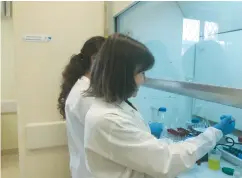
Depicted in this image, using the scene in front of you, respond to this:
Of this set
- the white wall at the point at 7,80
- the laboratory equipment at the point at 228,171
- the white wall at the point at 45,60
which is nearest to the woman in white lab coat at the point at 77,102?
the white wall at the point at 45,60

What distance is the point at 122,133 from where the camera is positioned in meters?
0.75

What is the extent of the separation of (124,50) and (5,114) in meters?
3.02

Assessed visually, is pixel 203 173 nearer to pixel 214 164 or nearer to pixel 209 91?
pixel 214 164

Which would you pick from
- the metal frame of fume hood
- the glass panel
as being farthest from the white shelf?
the glass panel

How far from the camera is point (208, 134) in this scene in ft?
2.85

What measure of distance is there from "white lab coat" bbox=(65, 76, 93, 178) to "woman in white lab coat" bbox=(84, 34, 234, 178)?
1.33 ft

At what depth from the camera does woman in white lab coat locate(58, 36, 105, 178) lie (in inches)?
48.8

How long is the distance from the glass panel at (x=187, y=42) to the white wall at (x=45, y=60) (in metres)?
0.33

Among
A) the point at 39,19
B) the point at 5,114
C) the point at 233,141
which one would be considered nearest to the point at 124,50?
the point at 233,141

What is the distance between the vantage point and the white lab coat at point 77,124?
123 centimetres

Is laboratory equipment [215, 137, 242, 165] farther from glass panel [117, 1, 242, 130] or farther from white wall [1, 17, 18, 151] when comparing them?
white wall [1, 17, 18, 151]

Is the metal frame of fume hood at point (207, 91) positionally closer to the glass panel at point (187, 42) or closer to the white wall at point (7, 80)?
the glass panel at point (187, 42)

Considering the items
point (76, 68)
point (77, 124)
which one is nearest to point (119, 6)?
point (76, 68)

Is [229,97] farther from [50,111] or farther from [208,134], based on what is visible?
[50,111]
